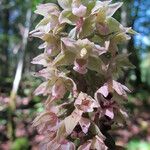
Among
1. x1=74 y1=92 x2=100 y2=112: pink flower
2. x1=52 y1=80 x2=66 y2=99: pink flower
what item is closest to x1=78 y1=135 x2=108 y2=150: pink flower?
x1=74 y1=92 x2=100 y2=112: pink flower

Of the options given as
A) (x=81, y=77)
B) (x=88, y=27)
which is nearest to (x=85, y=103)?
(x=81, y=77)

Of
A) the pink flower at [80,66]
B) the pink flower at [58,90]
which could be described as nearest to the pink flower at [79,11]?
the pink flower at [80,66]

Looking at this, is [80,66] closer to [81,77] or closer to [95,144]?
[81,77]

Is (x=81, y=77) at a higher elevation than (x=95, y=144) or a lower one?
higher

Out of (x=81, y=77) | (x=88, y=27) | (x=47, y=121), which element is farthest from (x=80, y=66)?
(x=47, y=121)

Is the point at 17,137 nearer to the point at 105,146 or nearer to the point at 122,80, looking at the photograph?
the point at 122,80

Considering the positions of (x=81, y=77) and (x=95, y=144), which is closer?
(x=95, y=144)

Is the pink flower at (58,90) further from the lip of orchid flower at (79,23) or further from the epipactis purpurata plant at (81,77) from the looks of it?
the lip of orchid flower at (79,23)

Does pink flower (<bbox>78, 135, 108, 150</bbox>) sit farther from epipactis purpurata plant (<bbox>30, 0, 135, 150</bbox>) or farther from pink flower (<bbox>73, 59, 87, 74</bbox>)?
pink flower (<bbox>73, 59, 87, 74</bbox>)

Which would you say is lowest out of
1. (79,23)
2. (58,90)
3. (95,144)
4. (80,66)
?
(95,144)
